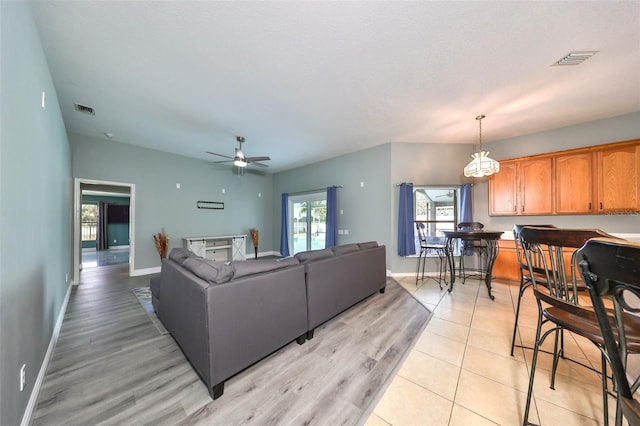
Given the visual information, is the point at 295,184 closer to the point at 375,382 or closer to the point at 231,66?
the point at 231,66

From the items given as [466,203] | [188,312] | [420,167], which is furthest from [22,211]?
[466,203]

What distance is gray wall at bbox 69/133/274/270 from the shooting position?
14.2 ft

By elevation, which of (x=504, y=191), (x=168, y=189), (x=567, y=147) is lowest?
(x=504, y=191)

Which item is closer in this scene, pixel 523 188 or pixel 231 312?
pixel 231 312

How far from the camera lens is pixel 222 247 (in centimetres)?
574

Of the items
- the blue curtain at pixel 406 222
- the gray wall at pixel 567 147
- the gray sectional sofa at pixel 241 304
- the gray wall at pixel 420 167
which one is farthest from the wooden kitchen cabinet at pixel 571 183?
the gray sectional sofa at pixel 241 304

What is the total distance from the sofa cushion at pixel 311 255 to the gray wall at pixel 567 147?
12.6ft

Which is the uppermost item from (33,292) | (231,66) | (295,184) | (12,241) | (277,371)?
(231,66)

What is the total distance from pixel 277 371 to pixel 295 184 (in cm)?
538

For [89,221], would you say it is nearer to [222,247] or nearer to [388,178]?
[222,247]

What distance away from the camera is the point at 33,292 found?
158 centimetres

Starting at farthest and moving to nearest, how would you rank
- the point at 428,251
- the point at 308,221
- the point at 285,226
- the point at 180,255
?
the point at 285,226, the point at 308,221, the point at 428,251, the point at 180,255

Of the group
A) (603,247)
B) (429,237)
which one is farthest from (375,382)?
(429,237)

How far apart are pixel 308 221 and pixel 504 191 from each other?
4555 mm
